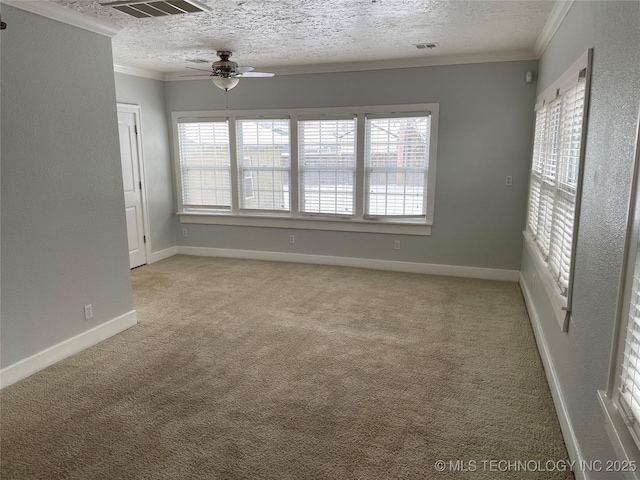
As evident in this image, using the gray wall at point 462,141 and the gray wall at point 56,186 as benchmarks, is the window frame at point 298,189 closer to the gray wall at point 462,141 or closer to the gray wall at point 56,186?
the gray wall at point 462,141

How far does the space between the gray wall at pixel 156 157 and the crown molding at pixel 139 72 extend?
0.05 meters

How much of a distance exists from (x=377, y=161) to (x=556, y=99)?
252 centimetres

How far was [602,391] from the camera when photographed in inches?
67.7

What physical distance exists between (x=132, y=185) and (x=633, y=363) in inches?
227

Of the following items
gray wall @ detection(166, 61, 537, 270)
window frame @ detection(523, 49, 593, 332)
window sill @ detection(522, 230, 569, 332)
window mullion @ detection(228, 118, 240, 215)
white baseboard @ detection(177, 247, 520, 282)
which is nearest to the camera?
window frame @ detection(523, 49, 593, 332)

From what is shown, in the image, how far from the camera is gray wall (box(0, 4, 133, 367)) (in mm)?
2875

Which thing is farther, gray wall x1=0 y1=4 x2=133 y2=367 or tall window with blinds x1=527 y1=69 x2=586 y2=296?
gray wall x1=0 y1=4 x2=133 y2=367

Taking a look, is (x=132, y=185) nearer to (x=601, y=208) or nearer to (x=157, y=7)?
(x=157, y=7)

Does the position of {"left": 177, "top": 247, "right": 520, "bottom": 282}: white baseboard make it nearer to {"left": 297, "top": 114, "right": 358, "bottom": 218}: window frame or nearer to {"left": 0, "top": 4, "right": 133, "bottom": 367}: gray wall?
{"left": 297, "top": 114, "right": 358, "bottom": 218}: window frame

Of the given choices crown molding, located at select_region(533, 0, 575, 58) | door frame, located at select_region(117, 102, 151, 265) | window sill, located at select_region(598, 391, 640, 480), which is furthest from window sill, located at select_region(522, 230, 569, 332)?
door frame, located at select_region(117, 102, 151, 265)

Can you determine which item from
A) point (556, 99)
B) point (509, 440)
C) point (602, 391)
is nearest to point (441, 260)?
point (556, 99)

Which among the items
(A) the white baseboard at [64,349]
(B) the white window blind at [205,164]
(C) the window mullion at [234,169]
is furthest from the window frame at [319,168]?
(A) the white baseboard at [64,349]

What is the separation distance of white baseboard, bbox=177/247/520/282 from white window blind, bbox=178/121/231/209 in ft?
2.32

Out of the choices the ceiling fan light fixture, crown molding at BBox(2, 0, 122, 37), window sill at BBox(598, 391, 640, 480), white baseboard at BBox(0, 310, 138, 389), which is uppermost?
crown molding at BBox(2, 0, 122, 37)
